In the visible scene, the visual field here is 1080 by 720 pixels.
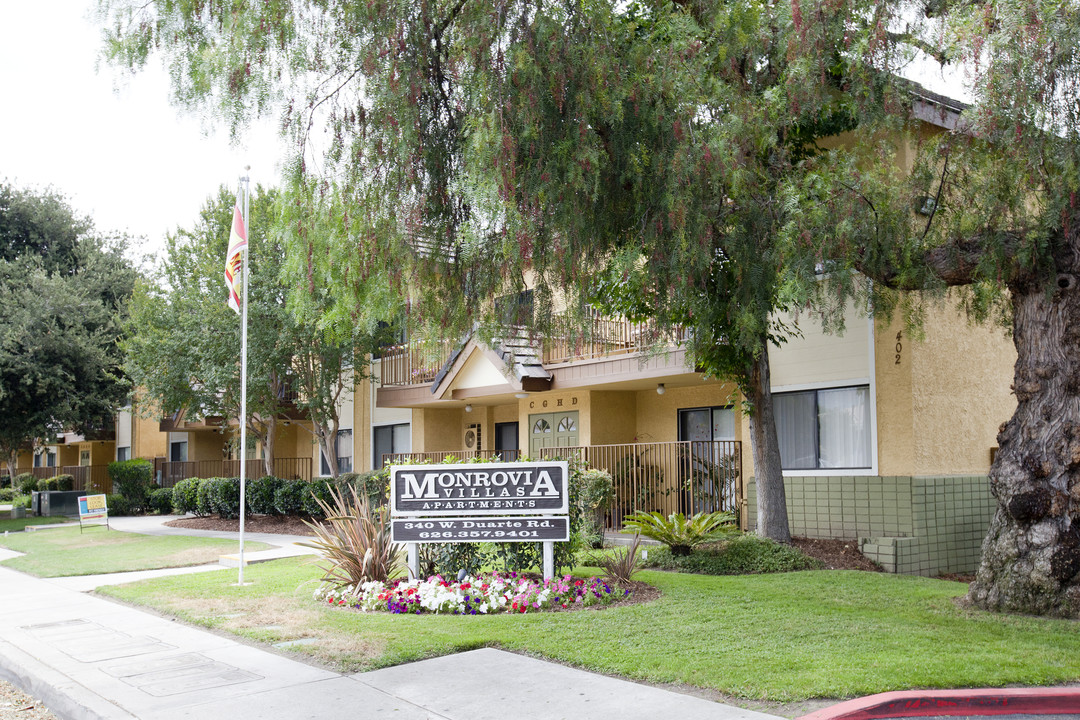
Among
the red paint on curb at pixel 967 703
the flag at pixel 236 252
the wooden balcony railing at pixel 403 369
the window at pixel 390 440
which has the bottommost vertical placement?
the red paint on curb at pixel 967 703

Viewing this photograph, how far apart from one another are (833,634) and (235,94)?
7199 millimetres

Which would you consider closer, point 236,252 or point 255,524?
point 236,252

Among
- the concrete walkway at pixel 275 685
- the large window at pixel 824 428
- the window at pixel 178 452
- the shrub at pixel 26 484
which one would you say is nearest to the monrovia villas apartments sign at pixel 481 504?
the concrete walkway at pixel 275 685

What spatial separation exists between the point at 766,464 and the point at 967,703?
7525mm

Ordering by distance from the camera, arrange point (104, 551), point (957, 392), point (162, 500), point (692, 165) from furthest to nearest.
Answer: point (162, 500), point (104, 551), point (957, 392), point (692, 165)

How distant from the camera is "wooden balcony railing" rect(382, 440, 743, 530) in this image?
1597cm

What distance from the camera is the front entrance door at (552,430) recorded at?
2031 cm

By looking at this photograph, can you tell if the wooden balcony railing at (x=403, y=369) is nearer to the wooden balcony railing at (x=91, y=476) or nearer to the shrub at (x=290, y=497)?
the shrub at (x=290, y=497)

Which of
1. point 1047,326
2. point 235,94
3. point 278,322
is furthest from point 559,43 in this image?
point 278,322

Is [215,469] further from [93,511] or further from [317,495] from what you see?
[317,495]

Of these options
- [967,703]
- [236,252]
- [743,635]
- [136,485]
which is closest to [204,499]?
[136,485]

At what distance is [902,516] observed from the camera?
13523 millimetres

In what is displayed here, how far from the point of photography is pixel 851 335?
14.5 m

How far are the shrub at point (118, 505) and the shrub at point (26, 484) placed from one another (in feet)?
35.2
